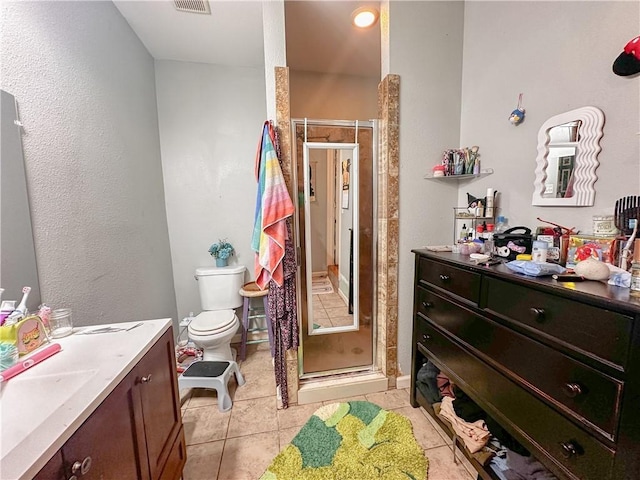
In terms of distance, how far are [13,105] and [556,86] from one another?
7.75ft

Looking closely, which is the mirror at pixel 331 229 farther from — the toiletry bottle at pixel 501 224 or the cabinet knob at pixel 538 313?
the cabinet knob at pixel 538 313

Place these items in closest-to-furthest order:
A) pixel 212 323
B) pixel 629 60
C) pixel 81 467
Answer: pixel 81 467, pixel 629 60, pixel 212 323

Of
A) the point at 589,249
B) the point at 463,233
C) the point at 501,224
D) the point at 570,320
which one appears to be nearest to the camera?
the point at 570,320

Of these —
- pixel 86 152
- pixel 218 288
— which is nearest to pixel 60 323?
pixel 86 152

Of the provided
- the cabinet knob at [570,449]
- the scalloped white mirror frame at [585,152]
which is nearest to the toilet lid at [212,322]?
the cabinet knob at [570,449]

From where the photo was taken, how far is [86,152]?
139 centimetres

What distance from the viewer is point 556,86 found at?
1.22m

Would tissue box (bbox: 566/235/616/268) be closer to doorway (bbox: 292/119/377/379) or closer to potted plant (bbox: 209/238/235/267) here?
doorway (bbox: 292/119/377/379)

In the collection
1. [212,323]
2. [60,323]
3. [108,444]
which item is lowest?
[212,323]

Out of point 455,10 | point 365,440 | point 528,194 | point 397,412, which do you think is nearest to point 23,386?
point 365,440

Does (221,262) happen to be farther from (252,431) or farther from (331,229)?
(252,431)

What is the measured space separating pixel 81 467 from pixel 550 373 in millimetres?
1414

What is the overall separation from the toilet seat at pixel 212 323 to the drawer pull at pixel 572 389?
1960 millimetres

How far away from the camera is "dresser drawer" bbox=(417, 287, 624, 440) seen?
75 centimetres
